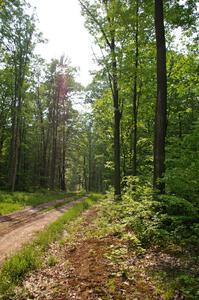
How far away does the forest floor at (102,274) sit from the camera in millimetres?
5055

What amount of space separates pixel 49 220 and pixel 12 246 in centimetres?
483

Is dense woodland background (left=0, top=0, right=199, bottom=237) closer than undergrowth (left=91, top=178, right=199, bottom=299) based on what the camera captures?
No

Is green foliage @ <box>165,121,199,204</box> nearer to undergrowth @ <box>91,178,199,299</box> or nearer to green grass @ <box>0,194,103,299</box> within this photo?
undergrowth @ <box>91,178,199,299</box>

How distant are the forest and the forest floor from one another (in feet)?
0.10

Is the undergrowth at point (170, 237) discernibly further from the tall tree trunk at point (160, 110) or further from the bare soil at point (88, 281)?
the tall tree trunk at point (160, 110)

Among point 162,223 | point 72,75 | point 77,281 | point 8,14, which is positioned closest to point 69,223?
point 162,223

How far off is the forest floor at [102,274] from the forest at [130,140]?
30 millimetres

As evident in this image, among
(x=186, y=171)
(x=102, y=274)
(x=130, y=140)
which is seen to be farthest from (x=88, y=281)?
(x=130, y=140)

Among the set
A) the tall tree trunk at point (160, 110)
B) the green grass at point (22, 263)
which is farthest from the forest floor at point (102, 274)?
the tall tree trunk at point (160, 110)

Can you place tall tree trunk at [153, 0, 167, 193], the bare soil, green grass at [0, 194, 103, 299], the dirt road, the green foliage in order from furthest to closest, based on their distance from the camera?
1. tall tree trunk at [153, 0, 167, 193]
2. the dirt road
3. the green foliage
4. green grass at [0, 194, 103, 299]
5. the bare soil

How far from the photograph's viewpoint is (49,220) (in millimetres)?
13102

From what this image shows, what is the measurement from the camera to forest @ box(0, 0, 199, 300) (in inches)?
231

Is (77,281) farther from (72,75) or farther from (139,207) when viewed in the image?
(72,75)

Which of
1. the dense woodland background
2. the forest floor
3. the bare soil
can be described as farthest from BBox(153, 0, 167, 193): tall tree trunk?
the bare soil
